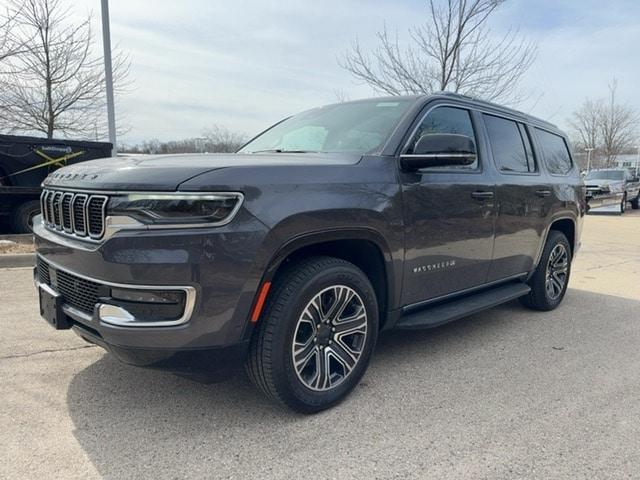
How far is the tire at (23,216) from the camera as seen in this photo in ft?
28.2

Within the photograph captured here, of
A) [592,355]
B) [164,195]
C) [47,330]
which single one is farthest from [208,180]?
[592,355]

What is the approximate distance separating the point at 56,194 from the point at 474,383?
2886mm

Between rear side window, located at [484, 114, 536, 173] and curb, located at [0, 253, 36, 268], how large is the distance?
6.16 metres

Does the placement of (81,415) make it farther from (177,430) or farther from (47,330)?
(47,330)

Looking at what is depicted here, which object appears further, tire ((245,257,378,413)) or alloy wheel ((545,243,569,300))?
alloy wheel ((545,243,569,300))

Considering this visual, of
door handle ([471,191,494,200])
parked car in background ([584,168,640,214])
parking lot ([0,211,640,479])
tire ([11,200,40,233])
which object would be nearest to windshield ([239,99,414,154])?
door handle ([471,191,494,200])

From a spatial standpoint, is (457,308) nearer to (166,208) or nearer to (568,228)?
(166,208)

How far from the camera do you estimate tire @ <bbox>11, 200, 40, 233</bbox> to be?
338 inches

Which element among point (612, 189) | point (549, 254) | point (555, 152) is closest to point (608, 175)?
point (612, 189)

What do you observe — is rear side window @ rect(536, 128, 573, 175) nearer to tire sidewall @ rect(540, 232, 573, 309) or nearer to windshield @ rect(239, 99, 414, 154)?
tire sidewall @ rect(540, 232, 573, 309)

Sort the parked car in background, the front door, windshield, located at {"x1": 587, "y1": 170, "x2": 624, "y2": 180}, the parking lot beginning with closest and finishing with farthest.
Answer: the parking lot < the front door < the parked car in background < windshield, located at {"x1": 587, "y1": 170, "x2": 624, "y2": 180}

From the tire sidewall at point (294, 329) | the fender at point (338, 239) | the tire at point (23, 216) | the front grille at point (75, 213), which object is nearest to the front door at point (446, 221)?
the fender at point (338, 239)

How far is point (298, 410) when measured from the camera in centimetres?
281

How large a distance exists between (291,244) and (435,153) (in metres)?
1.20
